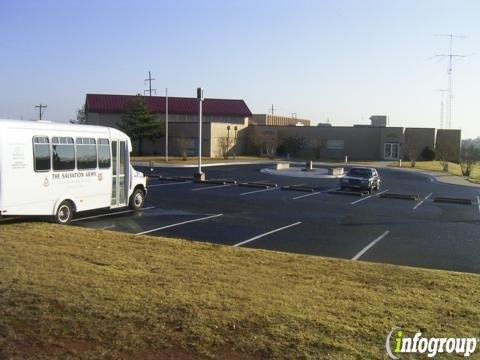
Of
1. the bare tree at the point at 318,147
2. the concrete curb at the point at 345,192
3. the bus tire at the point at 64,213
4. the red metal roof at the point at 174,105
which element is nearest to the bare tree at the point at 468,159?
the bare tree at the point at 318,147

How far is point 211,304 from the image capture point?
6.54 m

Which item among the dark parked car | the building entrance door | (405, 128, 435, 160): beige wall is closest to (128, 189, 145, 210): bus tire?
the dark parked car

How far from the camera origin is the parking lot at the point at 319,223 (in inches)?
491

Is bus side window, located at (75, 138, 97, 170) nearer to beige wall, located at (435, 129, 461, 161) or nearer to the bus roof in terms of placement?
the bus roof

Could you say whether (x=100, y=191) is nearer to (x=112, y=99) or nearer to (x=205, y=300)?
(x=205, y=300)

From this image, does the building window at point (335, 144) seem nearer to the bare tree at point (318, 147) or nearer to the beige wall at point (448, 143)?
the bare tree at point (318, 147)

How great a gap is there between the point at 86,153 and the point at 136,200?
114 inches

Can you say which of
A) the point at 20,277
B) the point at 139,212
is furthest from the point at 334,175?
the point at 20,277

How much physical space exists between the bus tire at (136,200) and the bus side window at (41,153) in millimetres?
4111

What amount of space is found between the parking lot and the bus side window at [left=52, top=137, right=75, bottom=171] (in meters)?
1.61

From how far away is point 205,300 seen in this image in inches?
265

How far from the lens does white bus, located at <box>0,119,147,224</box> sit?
13742 millimetres

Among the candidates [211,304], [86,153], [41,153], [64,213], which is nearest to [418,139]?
[86,153]

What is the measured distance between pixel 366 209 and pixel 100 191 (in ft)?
32.8
